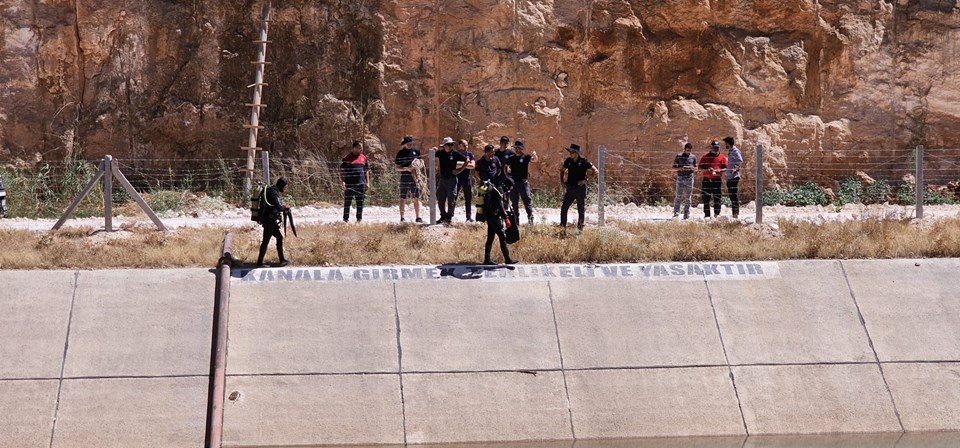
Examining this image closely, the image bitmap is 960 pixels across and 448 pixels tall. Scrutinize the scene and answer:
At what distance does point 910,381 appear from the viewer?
14.4 metres

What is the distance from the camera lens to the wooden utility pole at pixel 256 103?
72.5 feet

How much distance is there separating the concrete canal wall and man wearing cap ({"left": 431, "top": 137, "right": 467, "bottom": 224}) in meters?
2.93

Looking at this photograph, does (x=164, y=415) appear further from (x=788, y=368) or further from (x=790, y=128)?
(x=790, y=128)

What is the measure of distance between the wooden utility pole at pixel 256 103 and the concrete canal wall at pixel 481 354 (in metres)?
7.01

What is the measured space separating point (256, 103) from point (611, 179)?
678cm

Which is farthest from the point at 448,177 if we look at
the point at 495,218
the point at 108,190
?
the point at 108,190

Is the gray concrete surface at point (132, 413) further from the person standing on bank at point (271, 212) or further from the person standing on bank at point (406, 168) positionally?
the person standing on bank at point (406, 168)

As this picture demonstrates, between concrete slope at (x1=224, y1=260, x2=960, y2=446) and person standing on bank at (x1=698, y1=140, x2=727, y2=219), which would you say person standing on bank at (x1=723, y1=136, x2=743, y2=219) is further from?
concrete slope at (x1=224, y1=260, x2=960, y2=446)

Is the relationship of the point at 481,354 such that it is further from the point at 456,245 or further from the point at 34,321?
the point at 34,321

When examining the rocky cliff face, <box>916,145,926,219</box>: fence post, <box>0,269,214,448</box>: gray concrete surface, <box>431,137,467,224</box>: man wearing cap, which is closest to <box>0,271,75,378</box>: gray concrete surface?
<box>0,269,214,448</box>: gray concrete surface

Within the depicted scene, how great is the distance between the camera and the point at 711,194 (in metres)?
19.9

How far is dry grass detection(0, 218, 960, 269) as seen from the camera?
51.9 feet

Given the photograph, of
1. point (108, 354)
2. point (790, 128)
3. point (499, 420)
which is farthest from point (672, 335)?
point (790, 128)

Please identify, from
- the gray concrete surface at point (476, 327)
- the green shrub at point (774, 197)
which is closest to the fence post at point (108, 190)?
the gray concrete surface at point (476, 327)
